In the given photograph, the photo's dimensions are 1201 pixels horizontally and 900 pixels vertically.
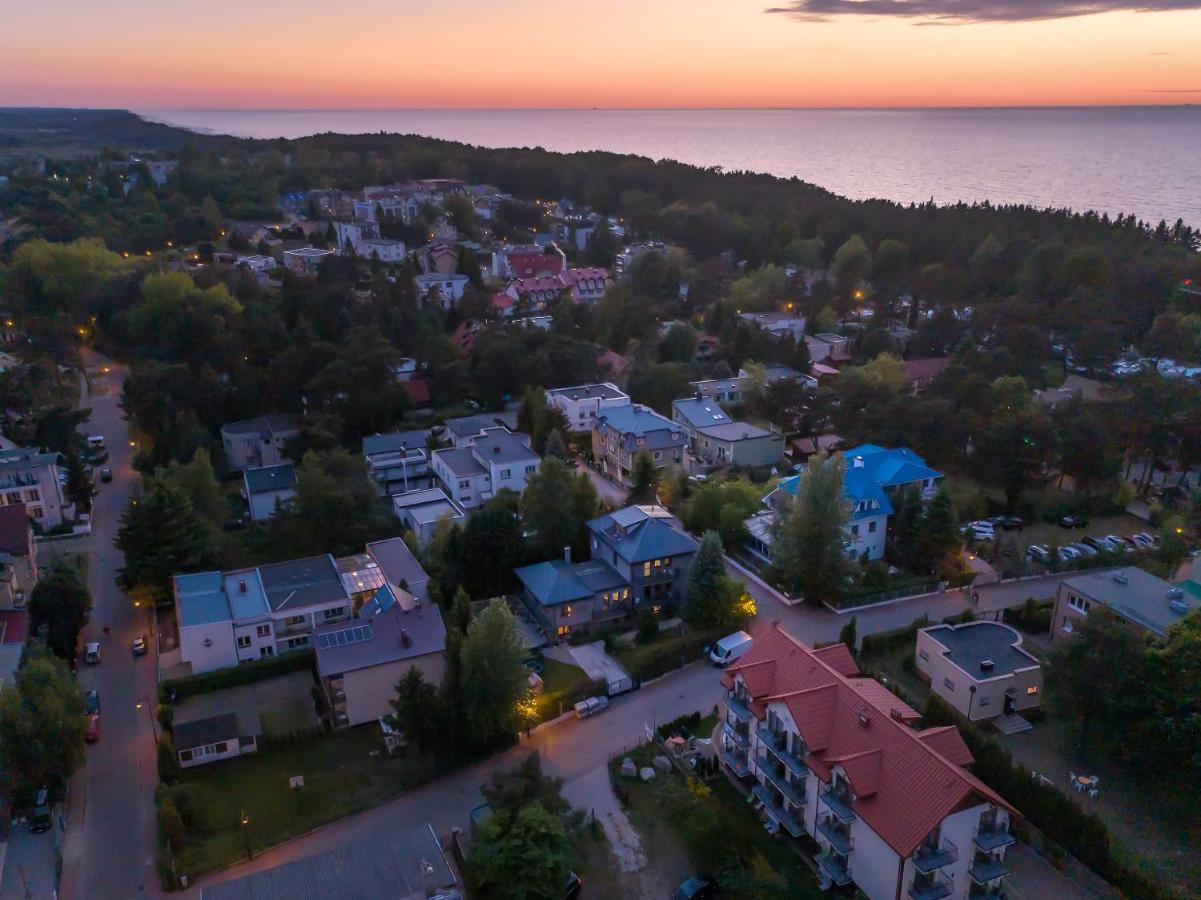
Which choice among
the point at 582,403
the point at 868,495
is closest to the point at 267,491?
the point at 582,403

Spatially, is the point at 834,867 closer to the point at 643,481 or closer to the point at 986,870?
the point at 986,870

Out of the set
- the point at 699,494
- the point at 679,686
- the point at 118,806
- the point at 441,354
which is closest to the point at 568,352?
the point at 441,354

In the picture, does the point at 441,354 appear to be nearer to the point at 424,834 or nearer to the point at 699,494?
the point at 699,494

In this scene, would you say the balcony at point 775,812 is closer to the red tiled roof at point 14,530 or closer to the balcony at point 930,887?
the balcony at point 930,887

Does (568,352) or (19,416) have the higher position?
(568,352)

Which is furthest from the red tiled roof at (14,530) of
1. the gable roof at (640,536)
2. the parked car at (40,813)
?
the gable roof at (640,536)

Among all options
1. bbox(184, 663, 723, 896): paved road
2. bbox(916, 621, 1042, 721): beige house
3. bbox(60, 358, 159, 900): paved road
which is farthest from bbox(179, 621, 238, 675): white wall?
bbox(916, 621, 1042, 721): beige house
